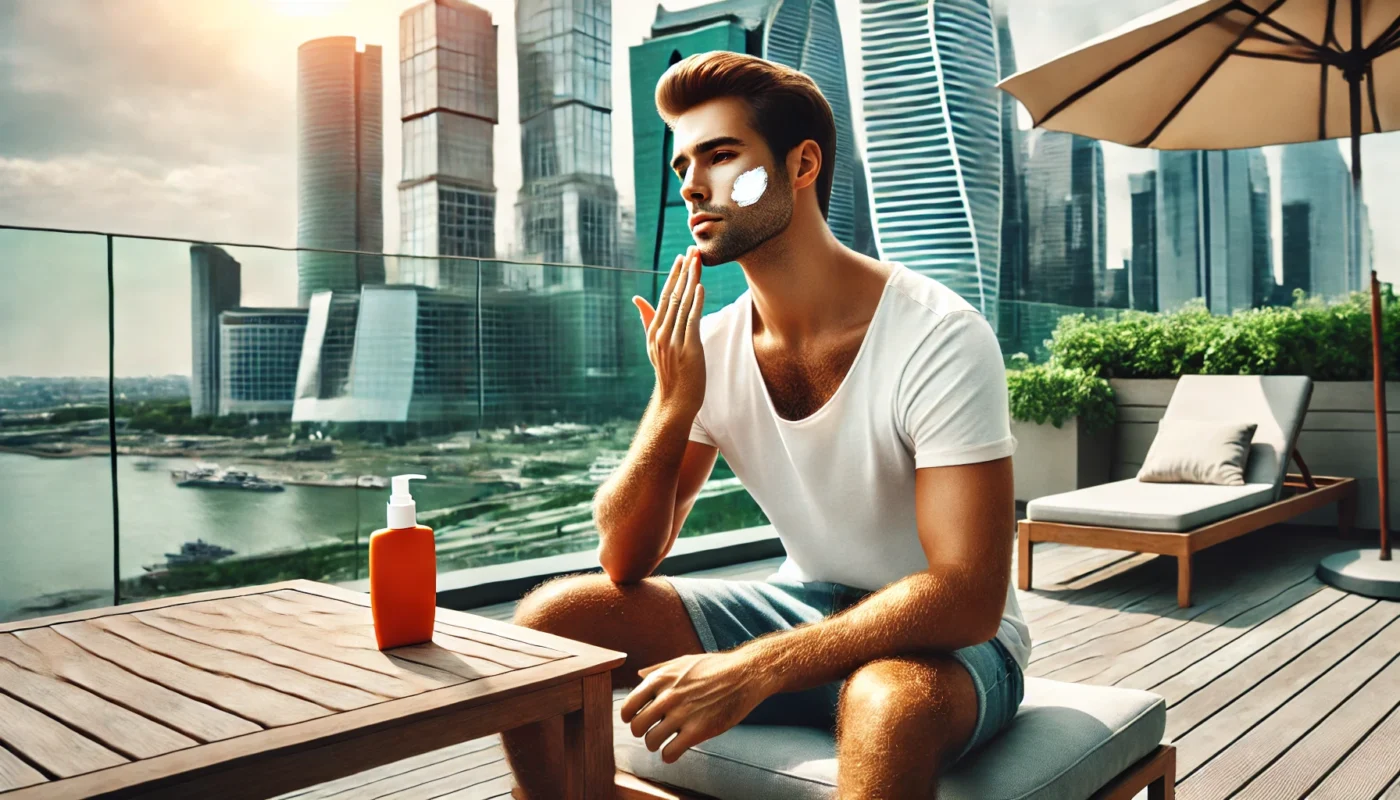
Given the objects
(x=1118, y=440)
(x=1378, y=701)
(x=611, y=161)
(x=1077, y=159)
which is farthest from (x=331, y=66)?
(x=1378, y=701)

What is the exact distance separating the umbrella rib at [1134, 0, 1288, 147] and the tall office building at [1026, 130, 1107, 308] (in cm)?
537

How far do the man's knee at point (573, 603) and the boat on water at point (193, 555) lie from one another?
2.11 meters

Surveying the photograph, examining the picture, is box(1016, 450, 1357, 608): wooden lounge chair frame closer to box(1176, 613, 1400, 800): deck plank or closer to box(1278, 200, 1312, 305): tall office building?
box(1176, 613, 1400, 800): deck plank

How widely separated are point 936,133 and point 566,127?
50.3 ft

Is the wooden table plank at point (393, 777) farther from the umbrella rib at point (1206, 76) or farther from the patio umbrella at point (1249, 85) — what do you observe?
the umbrella rib at point (1206, 76)

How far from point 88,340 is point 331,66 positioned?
84.1ft

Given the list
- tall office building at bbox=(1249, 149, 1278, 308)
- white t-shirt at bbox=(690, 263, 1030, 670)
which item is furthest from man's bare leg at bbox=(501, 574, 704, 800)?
tall office building at bbox=(1249, 149, 1278, 308)

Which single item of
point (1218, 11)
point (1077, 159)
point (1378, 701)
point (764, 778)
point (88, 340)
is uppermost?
point (1077, 159)

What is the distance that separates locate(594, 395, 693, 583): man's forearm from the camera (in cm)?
141

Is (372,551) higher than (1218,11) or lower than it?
lower

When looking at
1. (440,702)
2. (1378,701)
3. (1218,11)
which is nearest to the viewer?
(440,702)

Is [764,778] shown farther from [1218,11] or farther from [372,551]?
[1218,11]

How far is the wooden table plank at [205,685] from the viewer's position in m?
0.89

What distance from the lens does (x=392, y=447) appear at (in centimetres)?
346
